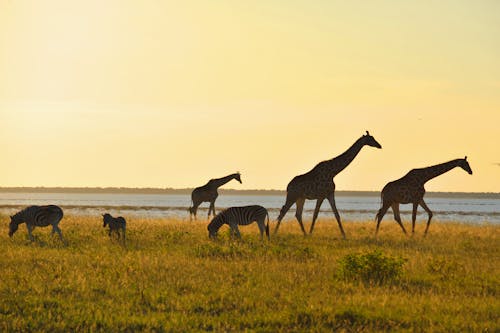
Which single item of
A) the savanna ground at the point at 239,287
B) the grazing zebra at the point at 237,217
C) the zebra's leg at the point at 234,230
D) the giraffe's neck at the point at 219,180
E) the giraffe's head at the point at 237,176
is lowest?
the savanna ground at the point at 239,287

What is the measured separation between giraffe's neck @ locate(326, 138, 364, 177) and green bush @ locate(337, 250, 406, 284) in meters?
10.3

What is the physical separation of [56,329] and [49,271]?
5.19 metres

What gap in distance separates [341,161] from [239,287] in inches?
501

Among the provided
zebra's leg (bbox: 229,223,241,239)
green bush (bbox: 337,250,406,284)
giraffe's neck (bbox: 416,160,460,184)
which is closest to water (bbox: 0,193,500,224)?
giraffe's neck (bbox: 416,160,460,184)

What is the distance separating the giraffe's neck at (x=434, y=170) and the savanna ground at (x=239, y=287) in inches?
188

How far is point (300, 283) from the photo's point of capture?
44.4ft

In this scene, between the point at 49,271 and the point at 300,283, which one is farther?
the point at 49,271

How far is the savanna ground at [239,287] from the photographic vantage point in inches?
405

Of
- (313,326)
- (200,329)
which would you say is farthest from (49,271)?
(313,326)

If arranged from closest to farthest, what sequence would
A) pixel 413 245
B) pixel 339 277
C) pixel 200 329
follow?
pixel 200 329 < pixel 339 277 < pixel 413 245

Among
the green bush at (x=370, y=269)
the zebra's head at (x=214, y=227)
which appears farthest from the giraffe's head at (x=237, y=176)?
the green bush at (x=370, y=269)

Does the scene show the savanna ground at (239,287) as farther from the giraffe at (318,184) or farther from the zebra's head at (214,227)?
the giraffe at (318,184)

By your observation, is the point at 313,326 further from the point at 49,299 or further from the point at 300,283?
the point at 49,299

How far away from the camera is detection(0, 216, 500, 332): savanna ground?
10297mm
